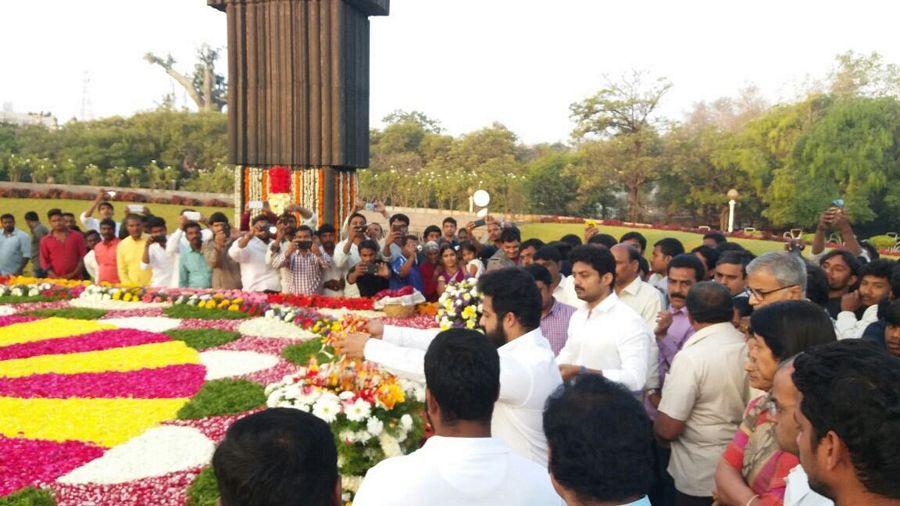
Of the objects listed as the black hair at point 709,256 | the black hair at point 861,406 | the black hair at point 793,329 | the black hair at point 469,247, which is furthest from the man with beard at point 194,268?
the black hair at point 861,406

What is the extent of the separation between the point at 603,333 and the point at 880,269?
101 inches

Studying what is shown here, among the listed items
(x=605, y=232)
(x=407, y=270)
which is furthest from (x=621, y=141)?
(x=407, y=270)

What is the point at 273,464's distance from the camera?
1.79 meters

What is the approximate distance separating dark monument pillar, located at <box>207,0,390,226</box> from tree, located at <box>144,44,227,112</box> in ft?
112

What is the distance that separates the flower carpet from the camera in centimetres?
391

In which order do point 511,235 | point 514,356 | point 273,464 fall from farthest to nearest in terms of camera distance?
point 511,235 < point 514,356 < point 273,464

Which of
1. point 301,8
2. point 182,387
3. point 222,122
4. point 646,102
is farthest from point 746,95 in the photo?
point 182,387

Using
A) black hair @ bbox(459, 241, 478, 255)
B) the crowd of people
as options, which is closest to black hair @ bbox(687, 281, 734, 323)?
the crowd of people

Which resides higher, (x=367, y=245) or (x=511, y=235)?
(x=511, y=235)

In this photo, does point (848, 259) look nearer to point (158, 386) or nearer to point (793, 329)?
point (793, 329)

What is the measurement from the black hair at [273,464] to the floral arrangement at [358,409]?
1.79 metres

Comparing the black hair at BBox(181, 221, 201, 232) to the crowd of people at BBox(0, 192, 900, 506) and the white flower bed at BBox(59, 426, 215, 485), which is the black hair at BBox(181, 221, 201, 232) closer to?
the crowd of people at BBox(0, 192, 900, 506)

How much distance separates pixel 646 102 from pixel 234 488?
40.9 m

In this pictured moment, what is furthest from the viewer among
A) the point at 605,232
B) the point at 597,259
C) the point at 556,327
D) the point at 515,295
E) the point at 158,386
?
the point at 605,232
